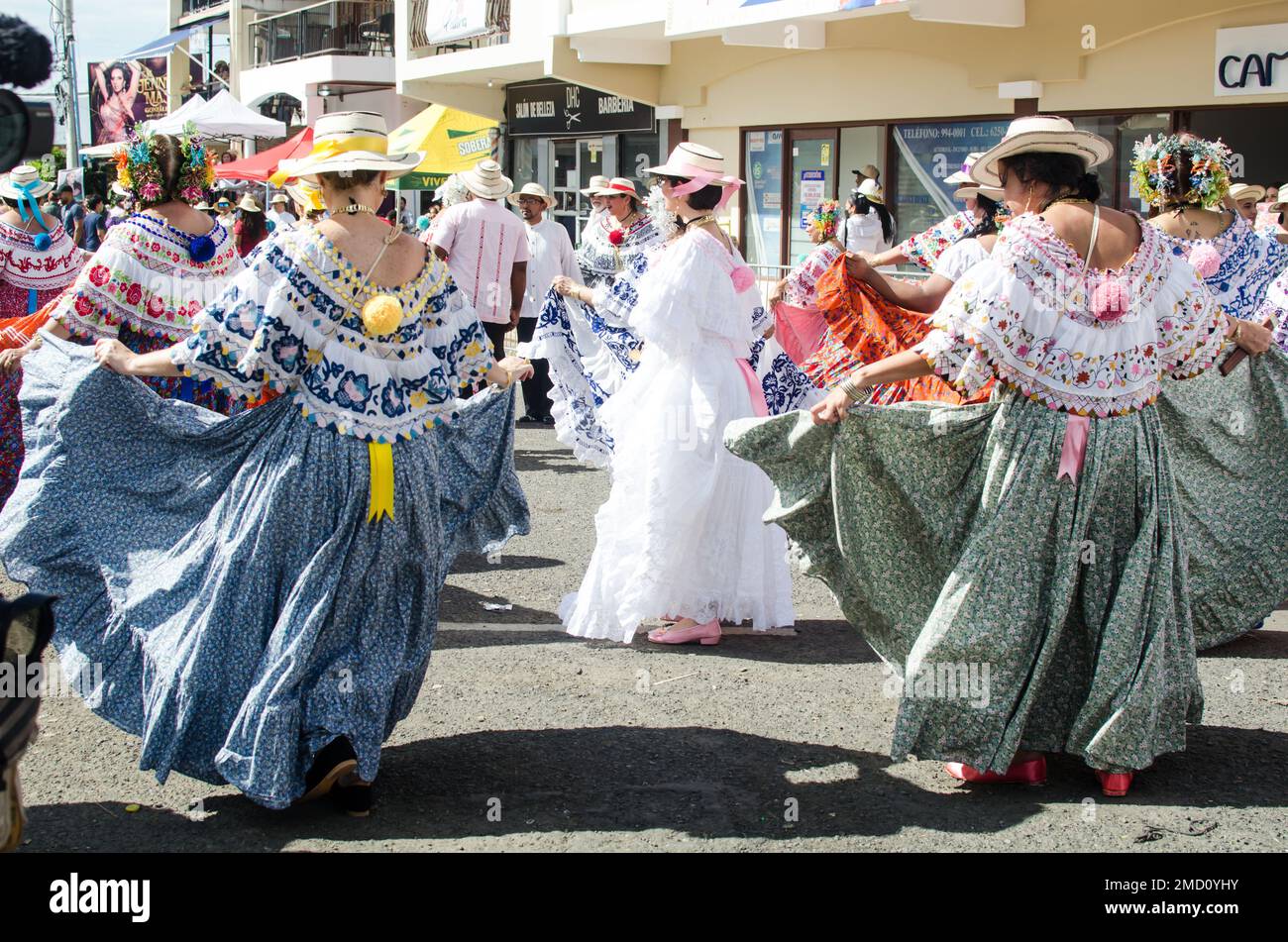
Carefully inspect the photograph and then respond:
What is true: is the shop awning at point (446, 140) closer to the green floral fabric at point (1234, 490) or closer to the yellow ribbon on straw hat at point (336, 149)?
the green floral fabric at point (1234, 490)

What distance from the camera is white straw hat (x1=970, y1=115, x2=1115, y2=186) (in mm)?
4578

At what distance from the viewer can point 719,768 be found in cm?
490

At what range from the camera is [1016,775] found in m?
4.77

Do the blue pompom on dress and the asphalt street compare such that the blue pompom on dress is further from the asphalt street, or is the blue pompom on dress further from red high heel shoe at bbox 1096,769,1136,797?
red high heel shoe at bbox 1096,769,1136,797

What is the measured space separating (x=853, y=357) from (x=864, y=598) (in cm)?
252

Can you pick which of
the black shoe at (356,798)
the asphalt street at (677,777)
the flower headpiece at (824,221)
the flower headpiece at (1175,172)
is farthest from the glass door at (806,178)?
the black shoe at (356,798)

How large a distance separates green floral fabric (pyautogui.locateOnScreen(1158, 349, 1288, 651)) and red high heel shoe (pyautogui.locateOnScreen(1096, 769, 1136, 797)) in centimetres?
123

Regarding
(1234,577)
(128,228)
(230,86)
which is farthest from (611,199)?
(230,86)

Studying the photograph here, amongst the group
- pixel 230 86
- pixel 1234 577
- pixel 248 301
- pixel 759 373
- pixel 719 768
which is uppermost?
pixel 230 86

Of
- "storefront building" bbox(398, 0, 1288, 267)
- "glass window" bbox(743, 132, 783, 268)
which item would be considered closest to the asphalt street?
"storefront building" bbox(398, 0, 1288, 267)

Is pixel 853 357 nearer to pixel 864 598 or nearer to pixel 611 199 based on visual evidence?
pixel 864 598

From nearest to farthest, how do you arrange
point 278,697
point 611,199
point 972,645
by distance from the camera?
point 278,697 < point 972,645 < point 611,199

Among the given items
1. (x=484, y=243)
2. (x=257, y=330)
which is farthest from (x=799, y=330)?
(x=484, y=243)

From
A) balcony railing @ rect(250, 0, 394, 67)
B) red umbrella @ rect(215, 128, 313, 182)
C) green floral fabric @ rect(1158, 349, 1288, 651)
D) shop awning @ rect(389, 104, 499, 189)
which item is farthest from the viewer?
balcony railing @ rect(250, 0, 394, 67)
